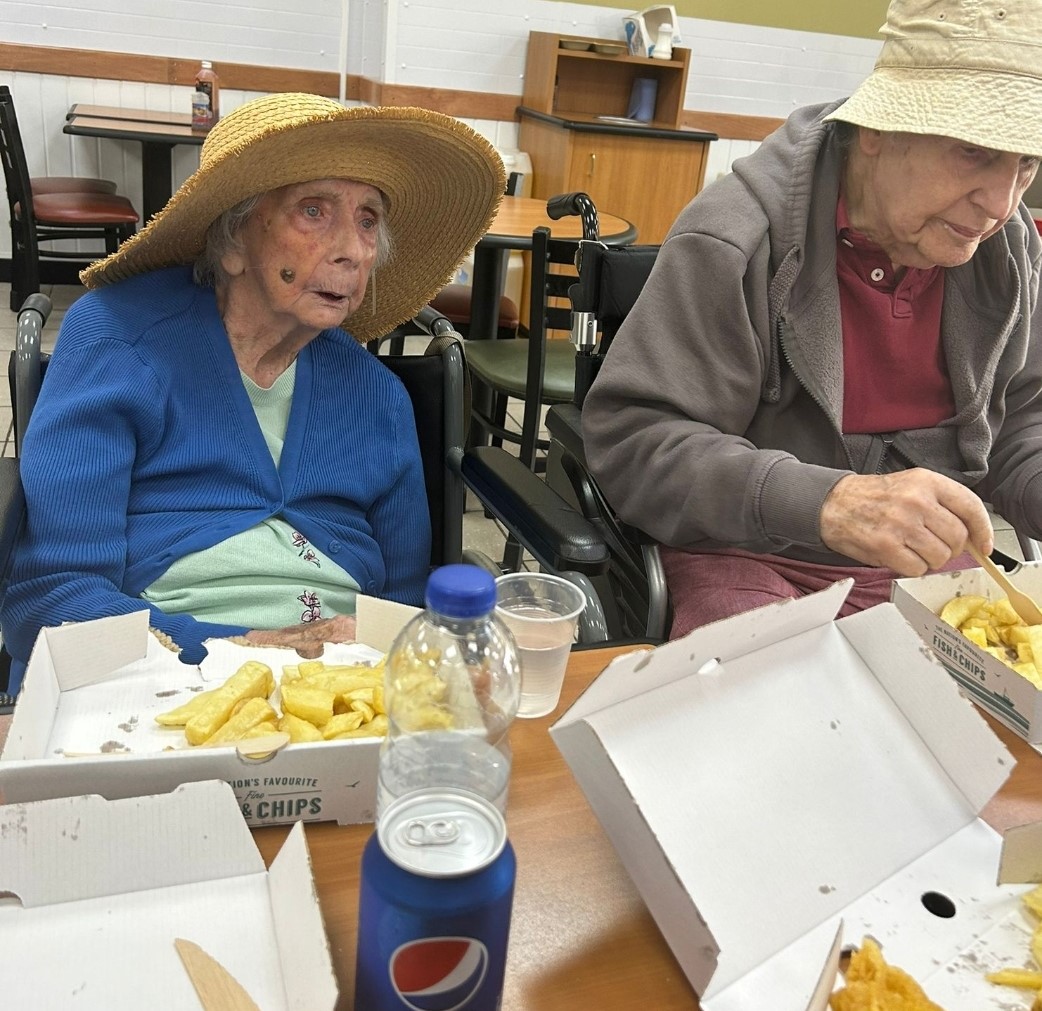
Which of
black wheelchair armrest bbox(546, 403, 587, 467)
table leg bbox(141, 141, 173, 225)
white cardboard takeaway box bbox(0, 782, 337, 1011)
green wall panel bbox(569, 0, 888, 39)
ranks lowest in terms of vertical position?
table leg bbox(141, 141, 173, 225)

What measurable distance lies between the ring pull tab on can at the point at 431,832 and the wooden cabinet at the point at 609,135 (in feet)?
16.6

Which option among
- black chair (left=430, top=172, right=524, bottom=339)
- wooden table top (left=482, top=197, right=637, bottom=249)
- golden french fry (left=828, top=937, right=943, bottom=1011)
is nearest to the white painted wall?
wooden table top (left=482, top=197, right=637, bottom=249)

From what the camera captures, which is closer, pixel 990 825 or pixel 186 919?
pixel 186 919

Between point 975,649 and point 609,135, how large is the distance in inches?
185

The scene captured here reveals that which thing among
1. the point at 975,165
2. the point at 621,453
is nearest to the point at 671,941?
the point at 621,453

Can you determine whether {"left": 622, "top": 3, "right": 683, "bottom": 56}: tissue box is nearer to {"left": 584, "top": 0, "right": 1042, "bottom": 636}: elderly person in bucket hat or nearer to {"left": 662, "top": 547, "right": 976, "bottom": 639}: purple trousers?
{"left": 584, "top": 0, "right": 1042, "bottom": 636}: elderly person in bucket hat

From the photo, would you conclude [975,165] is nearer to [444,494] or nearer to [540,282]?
[444,494]

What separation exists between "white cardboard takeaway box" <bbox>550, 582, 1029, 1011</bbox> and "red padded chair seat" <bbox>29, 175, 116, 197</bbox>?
5090 millimetres

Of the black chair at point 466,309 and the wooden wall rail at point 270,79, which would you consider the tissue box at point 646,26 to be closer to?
the wooden wall rail at point 270,79

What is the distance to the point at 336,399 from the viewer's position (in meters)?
1.64

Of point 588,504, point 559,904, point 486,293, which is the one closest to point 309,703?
point 559,904

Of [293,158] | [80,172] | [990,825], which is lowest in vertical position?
[80,172]

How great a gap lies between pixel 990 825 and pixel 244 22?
5.86 m

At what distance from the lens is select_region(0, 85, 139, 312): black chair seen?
4664 millimetres
